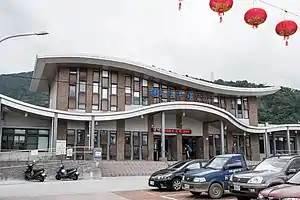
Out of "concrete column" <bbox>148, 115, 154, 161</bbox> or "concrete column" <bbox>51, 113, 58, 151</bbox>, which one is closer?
"concrete column" <bbox>51, 113, 58, 151</bbox>

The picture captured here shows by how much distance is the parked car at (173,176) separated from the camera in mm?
13531

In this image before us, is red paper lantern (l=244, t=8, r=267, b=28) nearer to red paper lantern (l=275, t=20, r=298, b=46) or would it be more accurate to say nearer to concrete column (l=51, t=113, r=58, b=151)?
red paper lantern (l=275, t=20, r=298, b=46)

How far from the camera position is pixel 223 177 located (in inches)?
454

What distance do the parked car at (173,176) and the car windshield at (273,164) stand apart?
3.38 m

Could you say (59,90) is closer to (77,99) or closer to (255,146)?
(77,99)

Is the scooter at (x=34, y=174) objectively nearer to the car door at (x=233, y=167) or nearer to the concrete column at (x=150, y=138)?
the car door at (x=233, y=167)

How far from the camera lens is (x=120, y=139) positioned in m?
28.6

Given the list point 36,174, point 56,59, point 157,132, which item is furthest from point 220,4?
point 157,132

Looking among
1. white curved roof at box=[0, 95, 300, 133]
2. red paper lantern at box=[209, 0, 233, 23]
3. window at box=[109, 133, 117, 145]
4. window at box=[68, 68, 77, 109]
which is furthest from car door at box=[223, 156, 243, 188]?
window at box=[68, 68, 77, 109]

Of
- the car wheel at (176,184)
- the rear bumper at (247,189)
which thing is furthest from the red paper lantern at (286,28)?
the car wheel at (176,184)

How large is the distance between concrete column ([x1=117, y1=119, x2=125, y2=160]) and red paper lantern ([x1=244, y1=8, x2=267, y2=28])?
20.5 metres

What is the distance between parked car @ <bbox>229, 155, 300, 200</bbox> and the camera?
9000mm

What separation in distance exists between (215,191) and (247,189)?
89.7 inches

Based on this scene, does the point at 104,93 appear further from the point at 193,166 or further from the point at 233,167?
the point at 233,167
